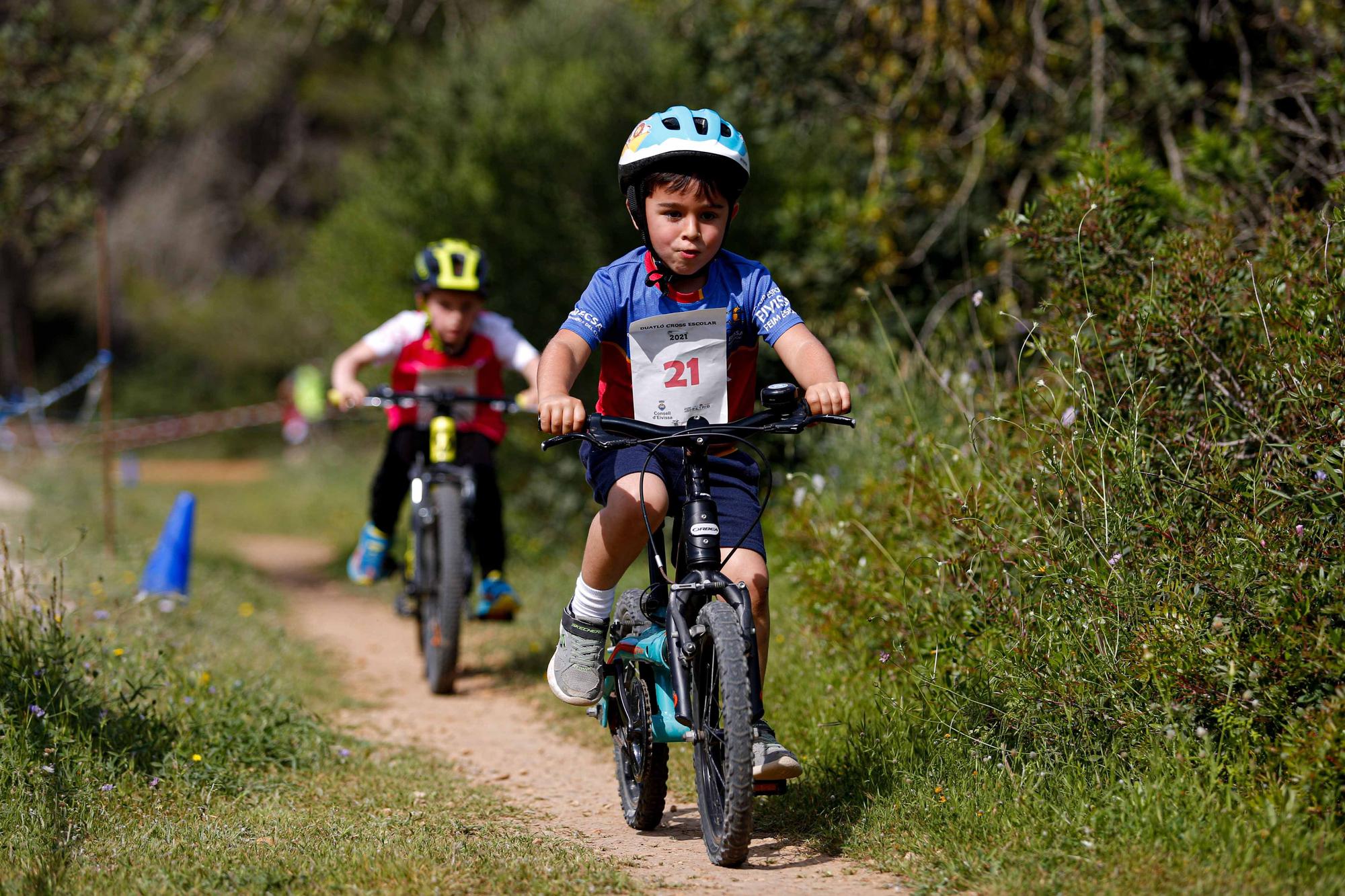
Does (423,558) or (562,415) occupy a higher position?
(562,415)

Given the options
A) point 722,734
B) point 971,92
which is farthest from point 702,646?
point 971,92

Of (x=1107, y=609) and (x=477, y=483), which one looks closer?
(x=1107, y=609)

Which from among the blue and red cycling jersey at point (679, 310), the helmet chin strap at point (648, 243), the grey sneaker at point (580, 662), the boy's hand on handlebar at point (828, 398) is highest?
the helmet chin strap at point (648, 243)

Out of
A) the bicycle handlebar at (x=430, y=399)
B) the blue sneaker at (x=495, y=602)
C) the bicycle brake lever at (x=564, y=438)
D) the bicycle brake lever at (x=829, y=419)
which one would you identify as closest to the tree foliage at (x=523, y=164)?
the bicycle handlebar at (x=430, y=399)

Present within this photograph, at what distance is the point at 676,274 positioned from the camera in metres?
4.20

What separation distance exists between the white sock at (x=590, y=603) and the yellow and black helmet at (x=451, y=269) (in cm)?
305

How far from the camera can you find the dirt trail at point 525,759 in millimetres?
3787

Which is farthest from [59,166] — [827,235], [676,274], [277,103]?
[277,103]

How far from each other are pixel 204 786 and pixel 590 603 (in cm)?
156

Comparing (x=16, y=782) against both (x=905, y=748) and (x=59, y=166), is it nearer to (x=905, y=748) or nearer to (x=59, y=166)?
(x=905, y=748)

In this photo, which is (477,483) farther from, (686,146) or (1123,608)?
(1123,608)

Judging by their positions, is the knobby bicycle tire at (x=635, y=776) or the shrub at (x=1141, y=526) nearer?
the shrub at (x=1141, y=526)

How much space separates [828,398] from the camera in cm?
375

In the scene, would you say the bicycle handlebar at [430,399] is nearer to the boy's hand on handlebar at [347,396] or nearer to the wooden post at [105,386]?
the boy's hand on handlebar at [347,396]
